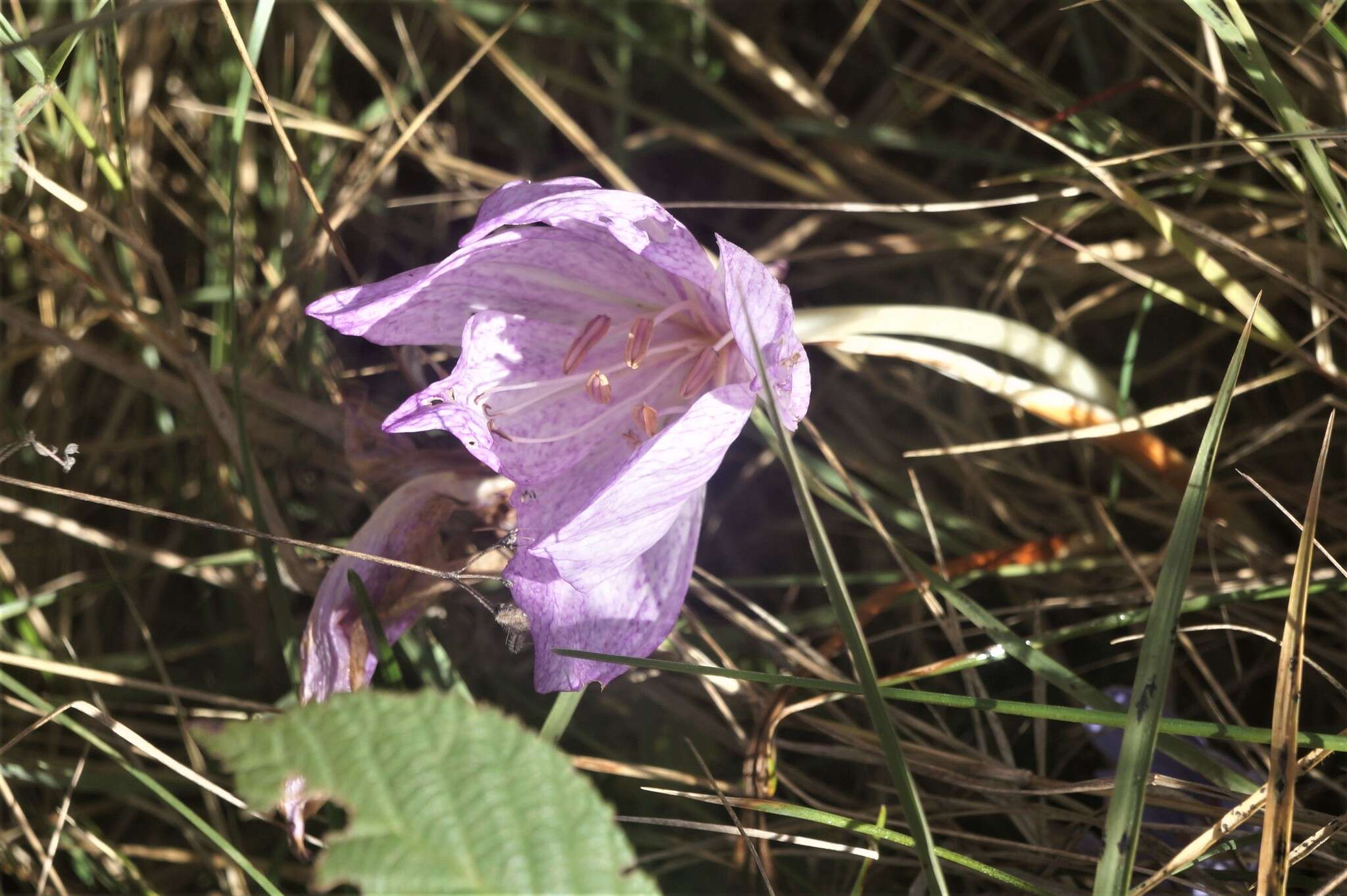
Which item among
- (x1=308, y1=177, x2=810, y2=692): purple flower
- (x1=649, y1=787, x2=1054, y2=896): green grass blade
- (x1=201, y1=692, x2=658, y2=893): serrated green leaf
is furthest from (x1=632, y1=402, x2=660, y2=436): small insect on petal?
(x1=201, y1=692, x2=658, y2=893): serrated green leaf

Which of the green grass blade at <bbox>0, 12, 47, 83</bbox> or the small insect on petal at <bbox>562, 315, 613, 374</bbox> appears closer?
the green grass blade at <bbox>0, 12, 47, 83</bbox>

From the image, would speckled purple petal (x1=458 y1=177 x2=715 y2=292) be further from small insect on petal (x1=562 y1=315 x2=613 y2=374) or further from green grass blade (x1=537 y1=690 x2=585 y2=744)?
green grass blade (x1=537 y1=690 x2=585 y2=744)

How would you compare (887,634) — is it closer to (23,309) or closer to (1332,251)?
(1332,251)

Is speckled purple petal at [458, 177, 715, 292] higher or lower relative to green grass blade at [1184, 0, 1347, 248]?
lower

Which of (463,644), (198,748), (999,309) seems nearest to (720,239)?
(463,644)

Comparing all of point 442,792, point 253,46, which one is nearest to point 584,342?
point 253,46

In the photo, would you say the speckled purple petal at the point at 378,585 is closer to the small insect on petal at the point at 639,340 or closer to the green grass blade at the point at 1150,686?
the small insect on petal at the point at 639,340

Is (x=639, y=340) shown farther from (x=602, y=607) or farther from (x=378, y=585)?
(x=378, y=585)
